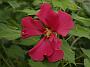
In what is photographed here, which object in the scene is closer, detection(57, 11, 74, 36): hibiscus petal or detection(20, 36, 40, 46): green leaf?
detection(57, 11, 74, 36): hibiscus petal

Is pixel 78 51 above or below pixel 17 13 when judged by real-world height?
below

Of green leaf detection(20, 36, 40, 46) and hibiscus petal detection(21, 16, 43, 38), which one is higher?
hibiscus petal detection(21, 16, 43, 38)

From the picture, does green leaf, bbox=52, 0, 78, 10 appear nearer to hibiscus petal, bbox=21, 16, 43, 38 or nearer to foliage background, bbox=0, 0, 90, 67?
foliage background, bbox=0, 0, 90, 67

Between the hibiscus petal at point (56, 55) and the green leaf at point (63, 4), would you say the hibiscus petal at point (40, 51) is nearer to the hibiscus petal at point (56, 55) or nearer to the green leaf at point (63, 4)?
the hibiscus petal at point (56, 55)

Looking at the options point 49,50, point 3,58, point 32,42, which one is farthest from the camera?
point 3,58

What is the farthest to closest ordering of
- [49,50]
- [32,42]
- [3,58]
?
[3,58]
[32,42]
[49,50]

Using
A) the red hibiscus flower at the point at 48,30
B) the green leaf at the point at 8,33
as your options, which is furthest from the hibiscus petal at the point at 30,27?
the green leaf at the point at 8,33

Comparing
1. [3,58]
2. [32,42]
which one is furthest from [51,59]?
[3,58]

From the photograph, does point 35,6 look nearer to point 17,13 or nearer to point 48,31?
point 17,13

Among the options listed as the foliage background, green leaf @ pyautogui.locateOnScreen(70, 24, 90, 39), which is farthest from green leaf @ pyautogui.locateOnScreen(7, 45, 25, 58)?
green leaf @ pyautogui.locateOnScreen(70, 24, 90, 39)
